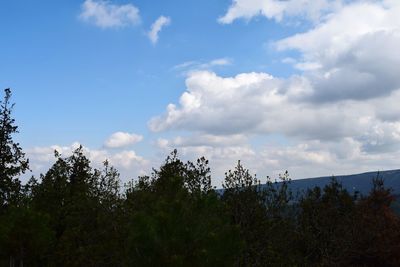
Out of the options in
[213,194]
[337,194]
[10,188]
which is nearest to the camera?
[213,194]

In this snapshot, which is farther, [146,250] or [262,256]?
[262,256]

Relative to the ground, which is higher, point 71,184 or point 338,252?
point 71,184

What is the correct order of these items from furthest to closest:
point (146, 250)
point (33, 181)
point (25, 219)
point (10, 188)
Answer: point (33, 181)
point (10, 188)
point (25, 219)
point (146, 250)

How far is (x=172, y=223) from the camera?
16.2 meters

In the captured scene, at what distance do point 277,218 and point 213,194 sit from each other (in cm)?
508

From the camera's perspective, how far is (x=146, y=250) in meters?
15.8

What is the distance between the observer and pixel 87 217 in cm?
2931

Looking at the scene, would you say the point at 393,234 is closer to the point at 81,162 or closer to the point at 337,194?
the point at 337,194

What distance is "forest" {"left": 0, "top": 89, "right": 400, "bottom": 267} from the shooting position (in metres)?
16.2

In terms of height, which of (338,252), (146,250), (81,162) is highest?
(81,162)

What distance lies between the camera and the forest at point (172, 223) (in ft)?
53.1

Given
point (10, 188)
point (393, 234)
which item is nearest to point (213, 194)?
point (10, 188)

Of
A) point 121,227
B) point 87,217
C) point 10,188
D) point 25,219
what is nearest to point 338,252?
point 121,227

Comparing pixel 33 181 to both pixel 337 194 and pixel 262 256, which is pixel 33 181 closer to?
pixel 262 256
